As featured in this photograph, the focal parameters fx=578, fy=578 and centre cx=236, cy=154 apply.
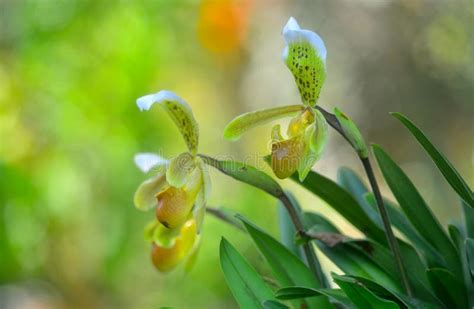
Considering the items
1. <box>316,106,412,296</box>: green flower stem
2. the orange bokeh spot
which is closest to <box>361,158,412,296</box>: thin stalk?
<box>316,106,412,296</box>: green flower stem

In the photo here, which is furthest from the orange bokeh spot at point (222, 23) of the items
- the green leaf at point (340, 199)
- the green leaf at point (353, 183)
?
the green leaf at point (340, 199)

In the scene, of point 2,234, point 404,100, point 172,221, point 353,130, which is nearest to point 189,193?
point 172,221

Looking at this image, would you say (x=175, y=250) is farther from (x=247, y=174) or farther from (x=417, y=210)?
(x=417, y=210)

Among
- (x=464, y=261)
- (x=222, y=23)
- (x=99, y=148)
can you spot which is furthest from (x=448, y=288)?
(x=222, y=23)

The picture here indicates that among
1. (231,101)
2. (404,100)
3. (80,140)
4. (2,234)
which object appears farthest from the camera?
(231,101)

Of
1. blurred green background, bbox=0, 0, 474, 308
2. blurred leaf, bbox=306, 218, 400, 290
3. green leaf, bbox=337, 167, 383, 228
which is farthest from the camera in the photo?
blurred green background, bbox=0, 0, 474, 308

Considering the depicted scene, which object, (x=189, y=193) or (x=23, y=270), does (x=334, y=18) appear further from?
(x=189, y=193)

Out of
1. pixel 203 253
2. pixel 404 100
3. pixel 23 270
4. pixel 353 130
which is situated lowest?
pixel 353 130

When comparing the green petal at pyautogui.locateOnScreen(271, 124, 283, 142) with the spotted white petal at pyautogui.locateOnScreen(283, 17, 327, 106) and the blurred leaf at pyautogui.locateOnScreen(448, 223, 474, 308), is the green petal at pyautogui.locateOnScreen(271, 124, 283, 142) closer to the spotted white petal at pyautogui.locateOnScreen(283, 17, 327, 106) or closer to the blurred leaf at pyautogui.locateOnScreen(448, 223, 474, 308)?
the spotted white petal at pyautogui.locateOnScreen(283, 17, 327, 106)
